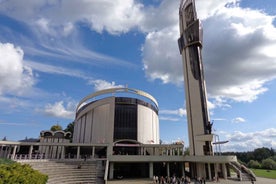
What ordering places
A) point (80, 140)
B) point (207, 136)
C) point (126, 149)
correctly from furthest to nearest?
point (80, 140)
point (126, 149)
point (207, 136)

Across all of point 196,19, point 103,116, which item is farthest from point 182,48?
point 103,116

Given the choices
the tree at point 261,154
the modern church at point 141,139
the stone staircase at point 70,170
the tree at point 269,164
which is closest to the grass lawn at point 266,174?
the modern church at point 141,139

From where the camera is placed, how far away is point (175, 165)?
113 feet

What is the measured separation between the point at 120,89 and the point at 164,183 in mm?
22748

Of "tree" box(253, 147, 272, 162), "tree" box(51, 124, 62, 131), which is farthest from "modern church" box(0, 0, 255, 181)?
"tree" box(253, 147, 272, 162)

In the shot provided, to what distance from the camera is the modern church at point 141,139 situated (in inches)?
1145

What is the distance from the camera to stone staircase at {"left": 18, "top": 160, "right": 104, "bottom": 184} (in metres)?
22.7

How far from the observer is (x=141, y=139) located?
129ft

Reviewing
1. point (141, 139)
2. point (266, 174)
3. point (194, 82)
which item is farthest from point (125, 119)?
point (266, 174)

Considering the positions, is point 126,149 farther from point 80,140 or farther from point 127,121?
point 80,140

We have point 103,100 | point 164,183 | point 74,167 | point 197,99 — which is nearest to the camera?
point 164,183

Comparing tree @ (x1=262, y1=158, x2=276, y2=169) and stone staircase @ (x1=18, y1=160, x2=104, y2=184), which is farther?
tree @ (x1=262, y1=158, x2=276, y2=169)

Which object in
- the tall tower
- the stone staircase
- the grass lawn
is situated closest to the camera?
the stone staircase

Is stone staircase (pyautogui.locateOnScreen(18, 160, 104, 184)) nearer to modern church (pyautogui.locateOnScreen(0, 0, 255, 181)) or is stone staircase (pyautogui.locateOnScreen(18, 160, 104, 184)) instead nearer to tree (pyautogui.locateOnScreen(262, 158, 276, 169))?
modern church (pyautogui.locateOnScreen(0, 0, 255, 181))
